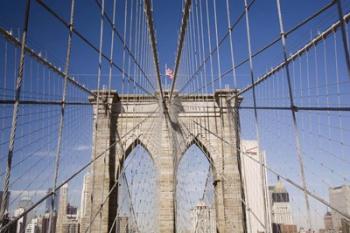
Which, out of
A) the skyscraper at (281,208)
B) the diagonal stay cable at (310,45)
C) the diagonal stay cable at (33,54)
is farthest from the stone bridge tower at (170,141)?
the skyscraper at (281,208)

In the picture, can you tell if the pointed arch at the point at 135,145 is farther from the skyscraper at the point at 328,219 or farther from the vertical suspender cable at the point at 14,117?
the vertical suspender cable at the point at 14,117

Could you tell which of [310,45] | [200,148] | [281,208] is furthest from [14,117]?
[281,208]

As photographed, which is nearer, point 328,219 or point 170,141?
point 170,141

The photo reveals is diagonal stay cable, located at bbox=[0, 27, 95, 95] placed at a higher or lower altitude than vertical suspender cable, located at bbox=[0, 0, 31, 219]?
higher

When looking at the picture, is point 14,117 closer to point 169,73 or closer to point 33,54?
point 33,54

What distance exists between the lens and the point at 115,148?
12.7 metres

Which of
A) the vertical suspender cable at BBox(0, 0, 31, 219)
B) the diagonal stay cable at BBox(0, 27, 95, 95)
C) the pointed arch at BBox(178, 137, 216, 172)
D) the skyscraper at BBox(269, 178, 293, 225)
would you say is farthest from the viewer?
the skyscraper at BBox(269, 178, 293, 225)

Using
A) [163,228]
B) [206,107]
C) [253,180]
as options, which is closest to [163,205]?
[163,228]

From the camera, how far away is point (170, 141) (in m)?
12.5

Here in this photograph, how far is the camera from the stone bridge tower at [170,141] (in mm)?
11526

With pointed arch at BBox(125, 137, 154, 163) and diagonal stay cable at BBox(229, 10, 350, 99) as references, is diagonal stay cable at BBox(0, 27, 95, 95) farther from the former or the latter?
pointed arch at BBox(125, 137, 154, 163)

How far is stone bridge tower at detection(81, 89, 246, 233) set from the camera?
1153cm

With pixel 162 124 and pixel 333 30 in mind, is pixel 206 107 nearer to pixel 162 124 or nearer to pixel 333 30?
pixel 162 124

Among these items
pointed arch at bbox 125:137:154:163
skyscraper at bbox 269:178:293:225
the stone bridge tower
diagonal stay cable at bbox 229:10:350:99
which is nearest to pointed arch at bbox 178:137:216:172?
the stone bridge tower
